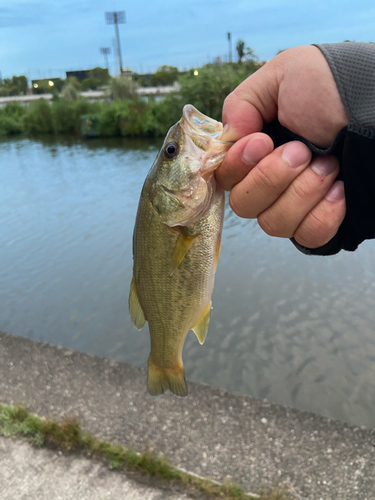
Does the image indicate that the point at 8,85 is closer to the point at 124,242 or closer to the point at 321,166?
the point at 124,242

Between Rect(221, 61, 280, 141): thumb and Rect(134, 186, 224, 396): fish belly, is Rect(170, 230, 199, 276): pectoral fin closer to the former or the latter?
Rect(134, 186, 224, 396): fish belly

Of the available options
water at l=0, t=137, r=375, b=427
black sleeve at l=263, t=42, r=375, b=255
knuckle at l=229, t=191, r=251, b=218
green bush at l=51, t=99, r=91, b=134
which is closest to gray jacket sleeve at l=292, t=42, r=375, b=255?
black sleeve at l=263, t=42, r=375, b=255

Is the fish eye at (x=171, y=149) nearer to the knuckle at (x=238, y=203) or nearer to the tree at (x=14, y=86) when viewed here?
the knuckle at (x=238, y=203)

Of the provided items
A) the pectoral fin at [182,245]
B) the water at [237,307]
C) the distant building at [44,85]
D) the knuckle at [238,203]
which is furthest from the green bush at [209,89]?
the distant building at [44,85]

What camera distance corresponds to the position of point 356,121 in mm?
1445

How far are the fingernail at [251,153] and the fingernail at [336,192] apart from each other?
0.35 m

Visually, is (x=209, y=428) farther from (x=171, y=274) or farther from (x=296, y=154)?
(x=296, y=154)

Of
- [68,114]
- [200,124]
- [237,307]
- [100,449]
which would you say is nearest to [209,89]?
[68,114]

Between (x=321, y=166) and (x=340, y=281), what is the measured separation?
5.68 meters

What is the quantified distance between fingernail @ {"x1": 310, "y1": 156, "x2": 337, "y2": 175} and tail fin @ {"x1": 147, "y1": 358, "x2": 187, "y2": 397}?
131 cm

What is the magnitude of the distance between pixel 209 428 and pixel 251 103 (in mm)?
2622

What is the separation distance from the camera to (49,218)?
34.9 ft

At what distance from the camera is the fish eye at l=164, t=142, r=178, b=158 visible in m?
1.76

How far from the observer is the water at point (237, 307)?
193 inches
